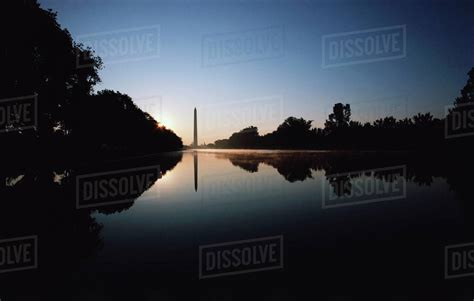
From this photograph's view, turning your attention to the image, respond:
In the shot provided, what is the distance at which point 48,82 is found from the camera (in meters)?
25.1

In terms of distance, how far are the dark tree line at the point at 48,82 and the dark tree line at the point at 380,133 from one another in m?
43.9

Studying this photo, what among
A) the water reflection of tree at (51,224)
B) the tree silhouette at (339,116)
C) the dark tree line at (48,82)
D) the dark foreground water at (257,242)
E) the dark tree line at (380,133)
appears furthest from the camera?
the tree silhouette at (339,116)

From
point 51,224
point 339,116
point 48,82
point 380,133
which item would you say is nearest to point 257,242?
point 51,224

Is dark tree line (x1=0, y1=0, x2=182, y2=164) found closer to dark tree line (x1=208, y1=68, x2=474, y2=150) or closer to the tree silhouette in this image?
dark tree line (x1=208, y1=68, x2=474, y2=150)

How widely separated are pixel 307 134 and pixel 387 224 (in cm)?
10795

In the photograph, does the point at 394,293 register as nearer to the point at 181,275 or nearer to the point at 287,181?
the point at 181,275

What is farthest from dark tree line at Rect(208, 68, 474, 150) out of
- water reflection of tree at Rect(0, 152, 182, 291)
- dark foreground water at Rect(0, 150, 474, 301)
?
water reflection of tree at Rect(0, 152, 182, 291)

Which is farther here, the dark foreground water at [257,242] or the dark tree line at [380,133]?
the dark tree line at [380,133]

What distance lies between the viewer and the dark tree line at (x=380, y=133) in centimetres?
4216

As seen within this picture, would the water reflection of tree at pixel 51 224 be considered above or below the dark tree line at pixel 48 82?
below

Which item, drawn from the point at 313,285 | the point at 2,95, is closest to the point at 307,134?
the point at 2,95

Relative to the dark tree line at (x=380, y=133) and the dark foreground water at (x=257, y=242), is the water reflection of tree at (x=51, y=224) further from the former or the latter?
the dark tree line at (x=380, y=133)

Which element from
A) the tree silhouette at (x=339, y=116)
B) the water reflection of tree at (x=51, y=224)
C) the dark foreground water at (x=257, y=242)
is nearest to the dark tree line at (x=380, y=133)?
the tree silhouette at (x=339, y=116)

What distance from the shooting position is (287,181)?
16516mm
